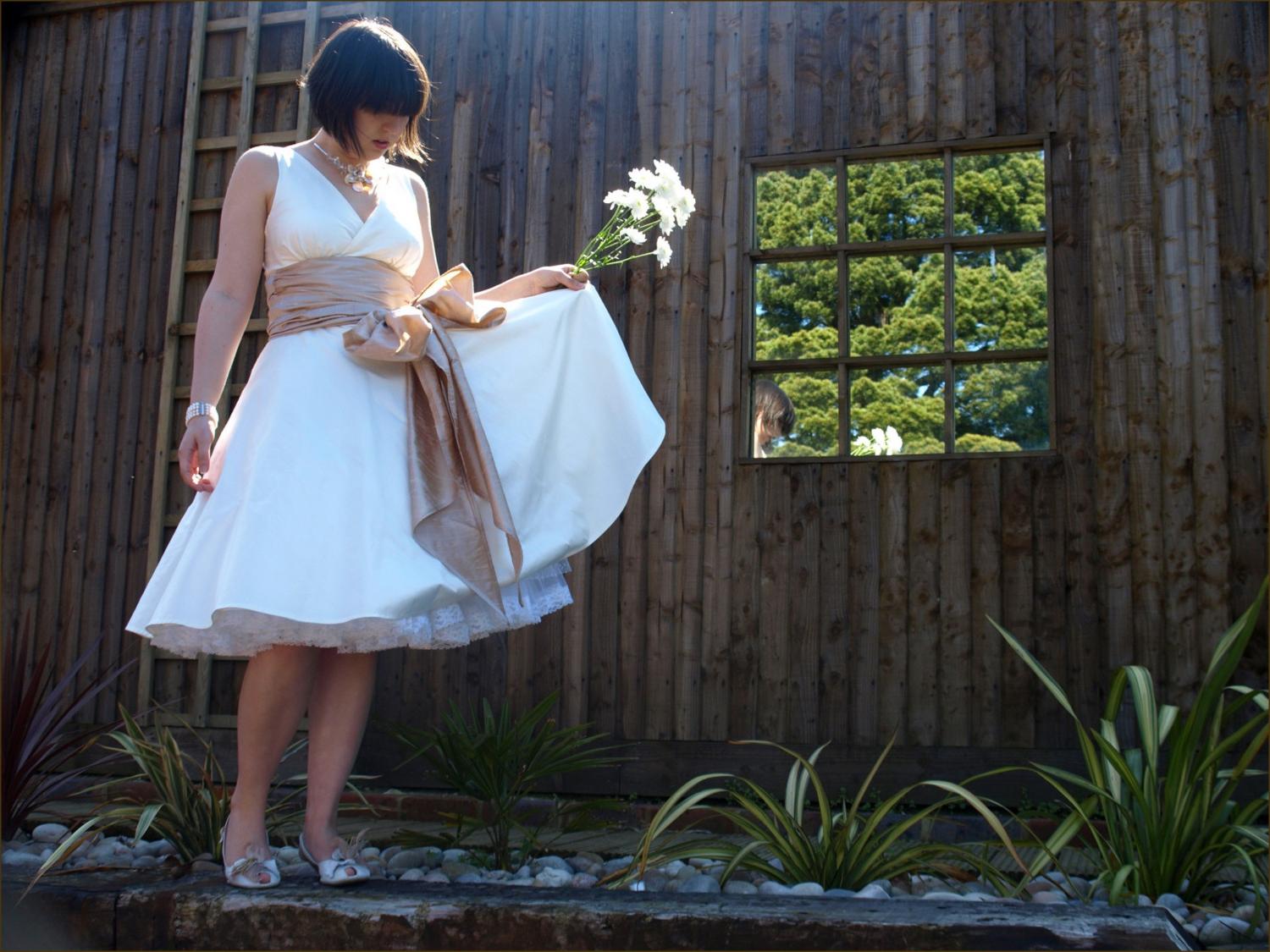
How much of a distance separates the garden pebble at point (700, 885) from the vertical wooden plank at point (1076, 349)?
1513 mm

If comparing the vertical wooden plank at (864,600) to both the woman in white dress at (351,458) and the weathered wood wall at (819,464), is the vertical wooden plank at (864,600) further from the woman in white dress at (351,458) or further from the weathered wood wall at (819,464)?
the woman in white dress at (351,458)

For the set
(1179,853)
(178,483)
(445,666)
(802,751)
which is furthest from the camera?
(178,483)

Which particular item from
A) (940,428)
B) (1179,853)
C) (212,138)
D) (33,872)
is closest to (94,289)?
(212,138)

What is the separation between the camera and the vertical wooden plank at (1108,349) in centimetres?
354

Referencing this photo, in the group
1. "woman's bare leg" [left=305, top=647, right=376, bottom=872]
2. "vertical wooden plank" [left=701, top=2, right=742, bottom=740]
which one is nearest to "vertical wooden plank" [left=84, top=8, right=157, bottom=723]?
"vertical wooden plank" [left=701, top=2, right=742, bottom=740]

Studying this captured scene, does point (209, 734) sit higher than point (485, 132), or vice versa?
point (485, 132)

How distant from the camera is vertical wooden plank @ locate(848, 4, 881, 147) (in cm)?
391

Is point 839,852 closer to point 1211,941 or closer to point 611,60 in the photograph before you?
point 1211,941

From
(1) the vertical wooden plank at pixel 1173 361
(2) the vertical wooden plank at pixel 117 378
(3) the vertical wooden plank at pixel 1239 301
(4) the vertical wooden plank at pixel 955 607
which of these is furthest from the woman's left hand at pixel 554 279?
(2) the vertical wooden plank at pixel 117 378

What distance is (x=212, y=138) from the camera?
4.48 metres

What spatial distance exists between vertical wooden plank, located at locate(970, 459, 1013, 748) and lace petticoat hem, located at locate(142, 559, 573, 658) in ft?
5.84

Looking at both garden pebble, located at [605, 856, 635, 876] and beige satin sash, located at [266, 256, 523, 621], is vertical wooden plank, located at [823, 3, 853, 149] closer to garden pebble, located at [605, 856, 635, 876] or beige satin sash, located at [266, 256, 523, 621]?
beige satin sash, located at [266, 256, 523, 621]

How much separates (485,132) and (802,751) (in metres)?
2.37

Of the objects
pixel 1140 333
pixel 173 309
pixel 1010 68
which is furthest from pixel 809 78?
pixel 173 309
